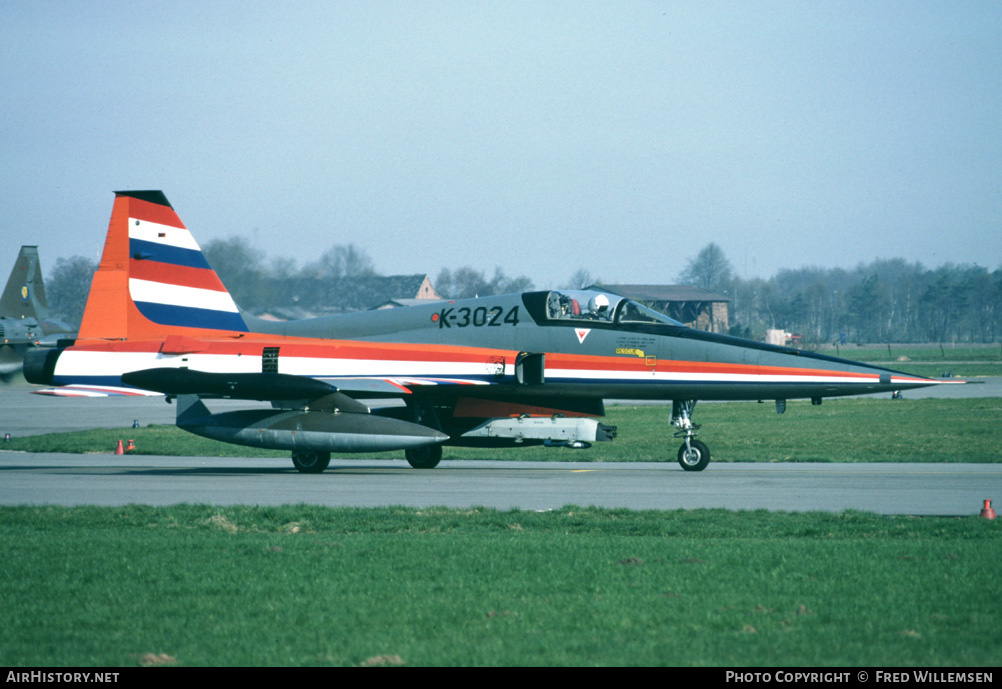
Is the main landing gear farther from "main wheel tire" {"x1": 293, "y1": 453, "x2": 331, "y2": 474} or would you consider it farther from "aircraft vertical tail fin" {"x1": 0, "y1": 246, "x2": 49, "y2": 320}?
"aircraft vertical tail fin" {"x1": 0, "y1": 246, "x2": 49, "y2": 320}

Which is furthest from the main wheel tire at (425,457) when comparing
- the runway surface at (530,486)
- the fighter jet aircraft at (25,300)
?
the fighter jet aircraft at (25,300)

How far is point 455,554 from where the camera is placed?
369 inches

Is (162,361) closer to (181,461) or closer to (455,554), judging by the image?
(181,461)

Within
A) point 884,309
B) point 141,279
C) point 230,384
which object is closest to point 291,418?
point 230,384

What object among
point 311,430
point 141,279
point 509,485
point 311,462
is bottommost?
point 311,462

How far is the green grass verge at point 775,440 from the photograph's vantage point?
21.7 meters

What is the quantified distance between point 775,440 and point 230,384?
13784 mm

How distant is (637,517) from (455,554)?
132 inches

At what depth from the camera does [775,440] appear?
25.3 m

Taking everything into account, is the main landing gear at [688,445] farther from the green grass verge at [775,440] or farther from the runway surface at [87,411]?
the runway surface at [87,411]

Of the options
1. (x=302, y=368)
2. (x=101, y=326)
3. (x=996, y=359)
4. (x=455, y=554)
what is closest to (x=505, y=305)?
(x=302, y=368)

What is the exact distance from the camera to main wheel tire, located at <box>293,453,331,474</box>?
19391 millimetres

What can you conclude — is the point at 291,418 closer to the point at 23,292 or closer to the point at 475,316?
the point at 475,316

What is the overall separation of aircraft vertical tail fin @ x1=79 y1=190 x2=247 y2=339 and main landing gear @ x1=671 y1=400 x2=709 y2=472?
9.64m
